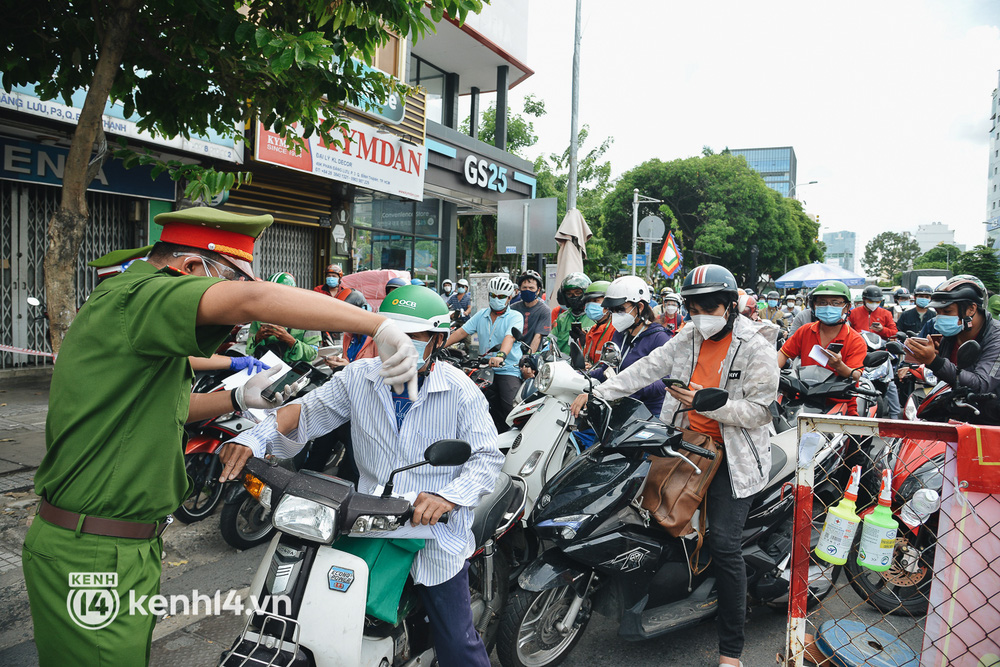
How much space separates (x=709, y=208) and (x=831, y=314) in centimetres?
3522

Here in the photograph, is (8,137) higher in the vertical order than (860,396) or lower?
higher

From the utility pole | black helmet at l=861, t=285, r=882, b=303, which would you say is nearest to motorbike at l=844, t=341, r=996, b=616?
black helmet at l=861, t=285, r=882, b=303

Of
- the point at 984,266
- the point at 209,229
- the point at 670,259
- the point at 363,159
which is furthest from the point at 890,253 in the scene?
the point at 209,229

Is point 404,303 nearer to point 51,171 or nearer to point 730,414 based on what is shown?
point 730,414

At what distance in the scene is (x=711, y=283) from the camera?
3.17 m

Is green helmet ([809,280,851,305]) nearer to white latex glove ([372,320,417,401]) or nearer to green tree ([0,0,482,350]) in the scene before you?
green tree ([0,0,482,350])

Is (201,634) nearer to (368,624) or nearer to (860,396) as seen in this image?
(368,624)

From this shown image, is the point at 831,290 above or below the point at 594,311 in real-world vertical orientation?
above

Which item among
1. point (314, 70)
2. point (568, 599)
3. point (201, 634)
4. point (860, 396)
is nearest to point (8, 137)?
point (314, 70)

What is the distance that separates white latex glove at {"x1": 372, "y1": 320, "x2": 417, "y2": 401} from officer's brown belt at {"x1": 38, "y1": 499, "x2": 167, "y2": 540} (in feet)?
2.77

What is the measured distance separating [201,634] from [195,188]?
112 inches

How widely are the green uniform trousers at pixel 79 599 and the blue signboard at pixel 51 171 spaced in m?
6.75

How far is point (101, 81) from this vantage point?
418 cm

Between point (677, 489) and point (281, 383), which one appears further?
point (677, 489)
